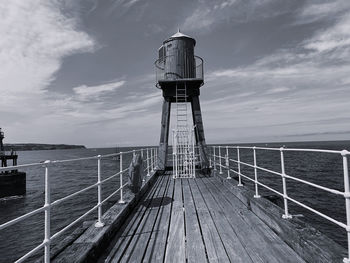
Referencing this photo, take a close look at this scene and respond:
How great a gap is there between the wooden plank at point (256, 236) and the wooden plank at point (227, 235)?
0.07 m

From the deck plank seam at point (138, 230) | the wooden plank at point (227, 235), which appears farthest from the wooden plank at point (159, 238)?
the wooden plank at point (227, 235)

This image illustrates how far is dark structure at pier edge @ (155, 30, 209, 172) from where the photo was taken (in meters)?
9.60

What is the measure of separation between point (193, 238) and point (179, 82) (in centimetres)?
743

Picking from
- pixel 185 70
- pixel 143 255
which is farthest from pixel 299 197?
pixel 143 255

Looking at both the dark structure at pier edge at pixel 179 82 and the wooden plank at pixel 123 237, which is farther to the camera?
the dark structure at pier edge at pixel 179 82

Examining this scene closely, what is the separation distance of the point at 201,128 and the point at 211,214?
5864 millimetres

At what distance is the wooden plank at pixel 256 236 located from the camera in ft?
8.43

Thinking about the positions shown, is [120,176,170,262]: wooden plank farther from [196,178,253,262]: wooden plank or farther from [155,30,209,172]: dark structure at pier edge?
[155,30,209,172]: dark structure at pier edge

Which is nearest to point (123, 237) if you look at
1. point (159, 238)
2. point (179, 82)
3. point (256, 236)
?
point (159, 238)

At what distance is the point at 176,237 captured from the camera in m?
3.20

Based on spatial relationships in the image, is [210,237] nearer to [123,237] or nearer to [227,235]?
[227,235]

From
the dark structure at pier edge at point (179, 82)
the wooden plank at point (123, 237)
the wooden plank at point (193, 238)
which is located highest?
the dark structure at pier edge at point (179, 82)

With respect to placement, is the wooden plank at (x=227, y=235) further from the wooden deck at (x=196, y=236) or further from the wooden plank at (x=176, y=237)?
the wooden plank at (x=176, y=237)

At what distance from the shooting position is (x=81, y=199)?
18.2 m
